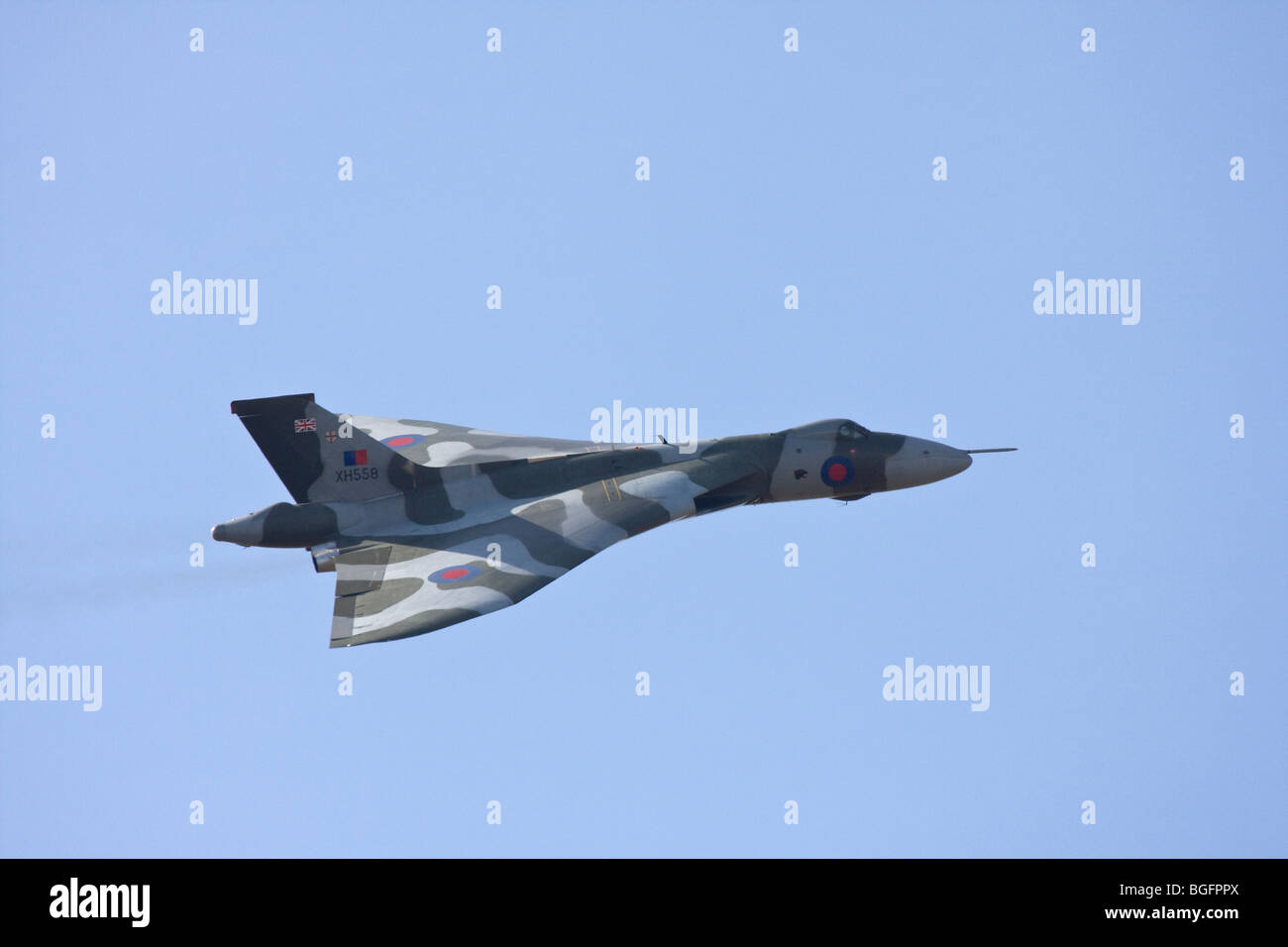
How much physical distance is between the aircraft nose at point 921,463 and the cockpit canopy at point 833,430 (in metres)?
1.08

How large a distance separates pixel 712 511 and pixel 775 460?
2.22m

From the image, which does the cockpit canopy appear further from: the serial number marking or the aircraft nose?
the serial number marking

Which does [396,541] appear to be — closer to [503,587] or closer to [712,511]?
[503,587]

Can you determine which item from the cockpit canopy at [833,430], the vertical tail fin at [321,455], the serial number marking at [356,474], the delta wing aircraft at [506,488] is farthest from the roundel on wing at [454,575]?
the cockpit canopy at [833,430]

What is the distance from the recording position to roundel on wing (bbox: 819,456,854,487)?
1757 inches

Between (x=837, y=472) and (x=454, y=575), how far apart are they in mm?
10967

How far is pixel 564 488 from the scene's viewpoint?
43344 mm

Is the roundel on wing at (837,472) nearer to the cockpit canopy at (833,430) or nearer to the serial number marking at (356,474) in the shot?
the cockpit canopy at (833,430)

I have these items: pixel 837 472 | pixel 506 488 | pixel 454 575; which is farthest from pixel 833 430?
pixel 454 575

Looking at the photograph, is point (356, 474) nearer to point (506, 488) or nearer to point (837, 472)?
point (506, 488)

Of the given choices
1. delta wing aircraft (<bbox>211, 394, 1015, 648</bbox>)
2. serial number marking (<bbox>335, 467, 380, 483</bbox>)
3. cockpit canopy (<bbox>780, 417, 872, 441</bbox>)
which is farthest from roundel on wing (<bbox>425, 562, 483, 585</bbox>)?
cockpit canopy (<bbox>780, 417, 872, 441</bbox>)

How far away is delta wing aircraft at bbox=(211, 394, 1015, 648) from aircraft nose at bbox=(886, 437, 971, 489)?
0.12 ft

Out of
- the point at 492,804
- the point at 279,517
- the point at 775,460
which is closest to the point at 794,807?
the point at 492,804

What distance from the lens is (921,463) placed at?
45.0 metres
